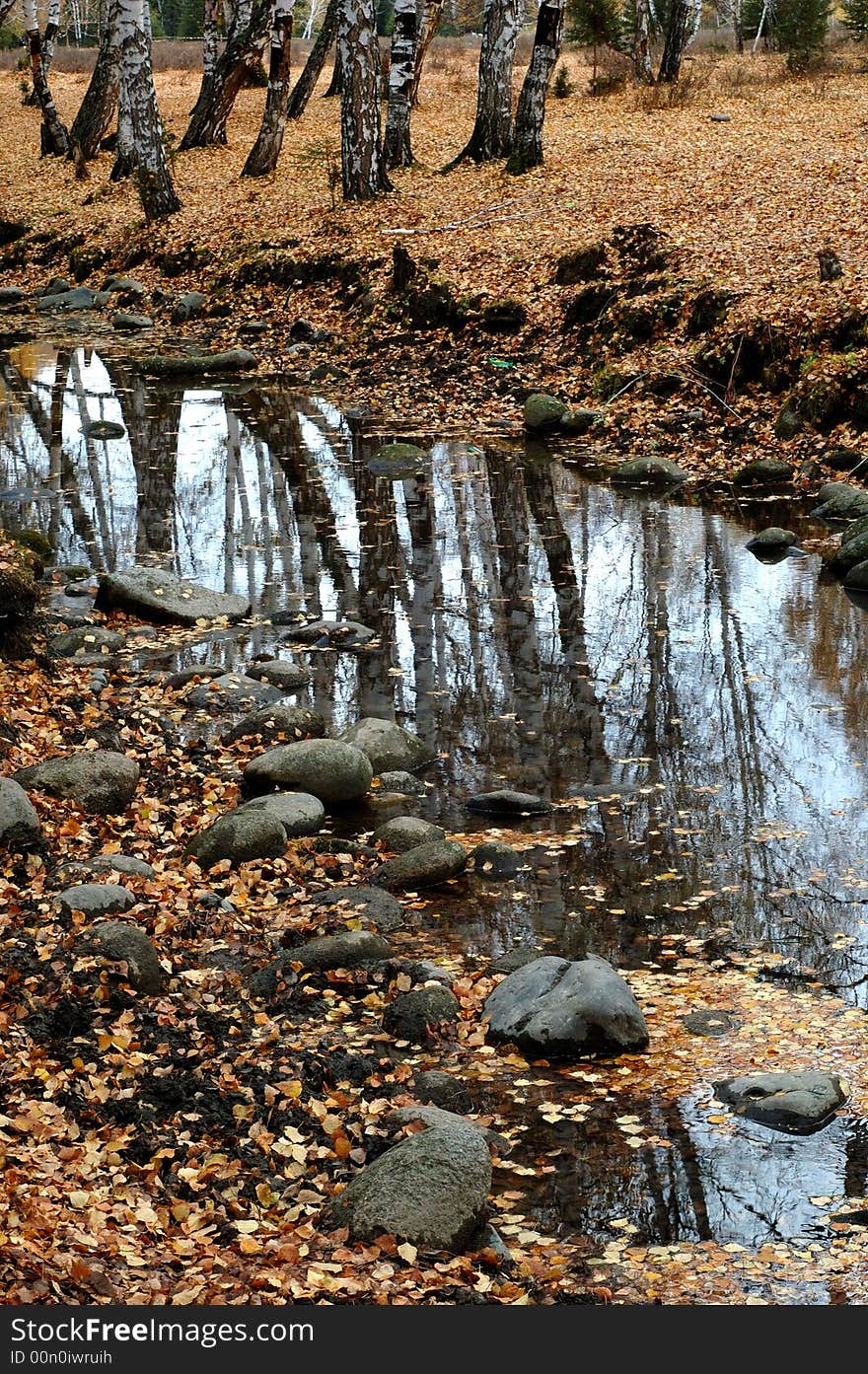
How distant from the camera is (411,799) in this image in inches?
319

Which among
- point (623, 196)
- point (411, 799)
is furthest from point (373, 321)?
point (411, 799)

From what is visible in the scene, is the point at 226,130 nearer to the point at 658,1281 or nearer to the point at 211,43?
the point at 211,43

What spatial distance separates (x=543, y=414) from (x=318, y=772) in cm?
956

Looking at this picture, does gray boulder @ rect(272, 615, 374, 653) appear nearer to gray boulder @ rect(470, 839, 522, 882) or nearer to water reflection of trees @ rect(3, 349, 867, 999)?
water reflection of trees @ rect(3, 349, 867, 999)

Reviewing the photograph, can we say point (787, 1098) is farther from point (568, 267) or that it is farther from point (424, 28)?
point (424, 28)

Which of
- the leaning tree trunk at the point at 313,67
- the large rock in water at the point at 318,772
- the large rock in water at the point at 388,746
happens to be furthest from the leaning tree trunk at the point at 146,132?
the large rock in water at the point at 318,772

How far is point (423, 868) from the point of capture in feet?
23.4

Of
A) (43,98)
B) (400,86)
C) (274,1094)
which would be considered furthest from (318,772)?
(43,98)

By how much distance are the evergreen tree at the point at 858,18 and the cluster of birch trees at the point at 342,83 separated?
4.61m

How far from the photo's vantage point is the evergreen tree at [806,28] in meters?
31.6

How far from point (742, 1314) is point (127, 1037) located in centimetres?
262

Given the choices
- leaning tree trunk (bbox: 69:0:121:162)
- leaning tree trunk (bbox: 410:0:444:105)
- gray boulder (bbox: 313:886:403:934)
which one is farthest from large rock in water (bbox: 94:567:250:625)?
leaning tree trunk (bbox: 69:0:121:162)

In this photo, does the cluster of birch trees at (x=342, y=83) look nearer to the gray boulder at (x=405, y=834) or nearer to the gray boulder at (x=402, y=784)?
the gray boulder at (x=402, y=784)

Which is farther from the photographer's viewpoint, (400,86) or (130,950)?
(400,86)
